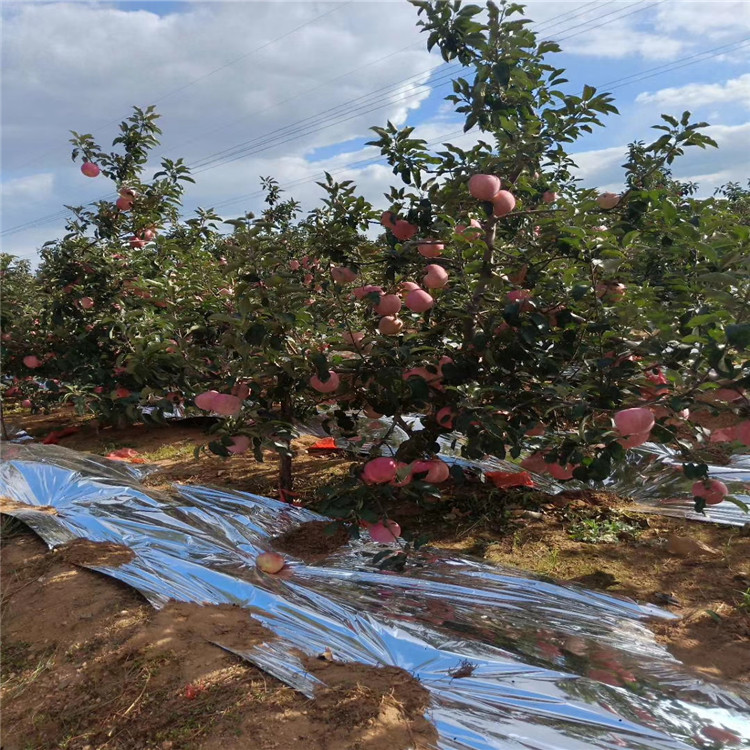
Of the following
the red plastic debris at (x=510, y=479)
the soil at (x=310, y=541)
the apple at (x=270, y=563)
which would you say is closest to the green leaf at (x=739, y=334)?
the soil at (x=310, y=541)

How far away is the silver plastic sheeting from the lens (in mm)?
1521

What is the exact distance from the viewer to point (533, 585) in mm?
2229

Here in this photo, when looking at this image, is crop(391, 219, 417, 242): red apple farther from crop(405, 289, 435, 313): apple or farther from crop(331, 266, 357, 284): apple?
crop(405, 289, 435, 313): apple

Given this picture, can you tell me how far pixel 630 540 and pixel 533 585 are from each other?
0.74m

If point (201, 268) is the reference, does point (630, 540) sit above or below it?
below

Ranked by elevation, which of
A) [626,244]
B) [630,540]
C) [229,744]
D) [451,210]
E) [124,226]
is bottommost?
[630,540]

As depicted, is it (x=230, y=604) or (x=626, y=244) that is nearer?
(x=626, y=244)

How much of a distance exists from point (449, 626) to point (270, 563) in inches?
32.8

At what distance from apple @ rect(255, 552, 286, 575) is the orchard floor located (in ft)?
0.95

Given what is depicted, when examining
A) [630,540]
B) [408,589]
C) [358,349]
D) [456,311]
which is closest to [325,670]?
[408,589]

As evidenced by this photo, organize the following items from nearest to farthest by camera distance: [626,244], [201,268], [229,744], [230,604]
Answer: [229,744] → [626,244] → [230,604] → [201,268]

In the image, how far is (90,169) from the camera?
5.14 m

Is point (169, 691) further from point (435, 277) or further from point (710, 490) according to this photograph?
point (710, 490)

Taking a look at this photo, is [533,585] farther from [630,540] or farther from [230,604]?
[230,604]
